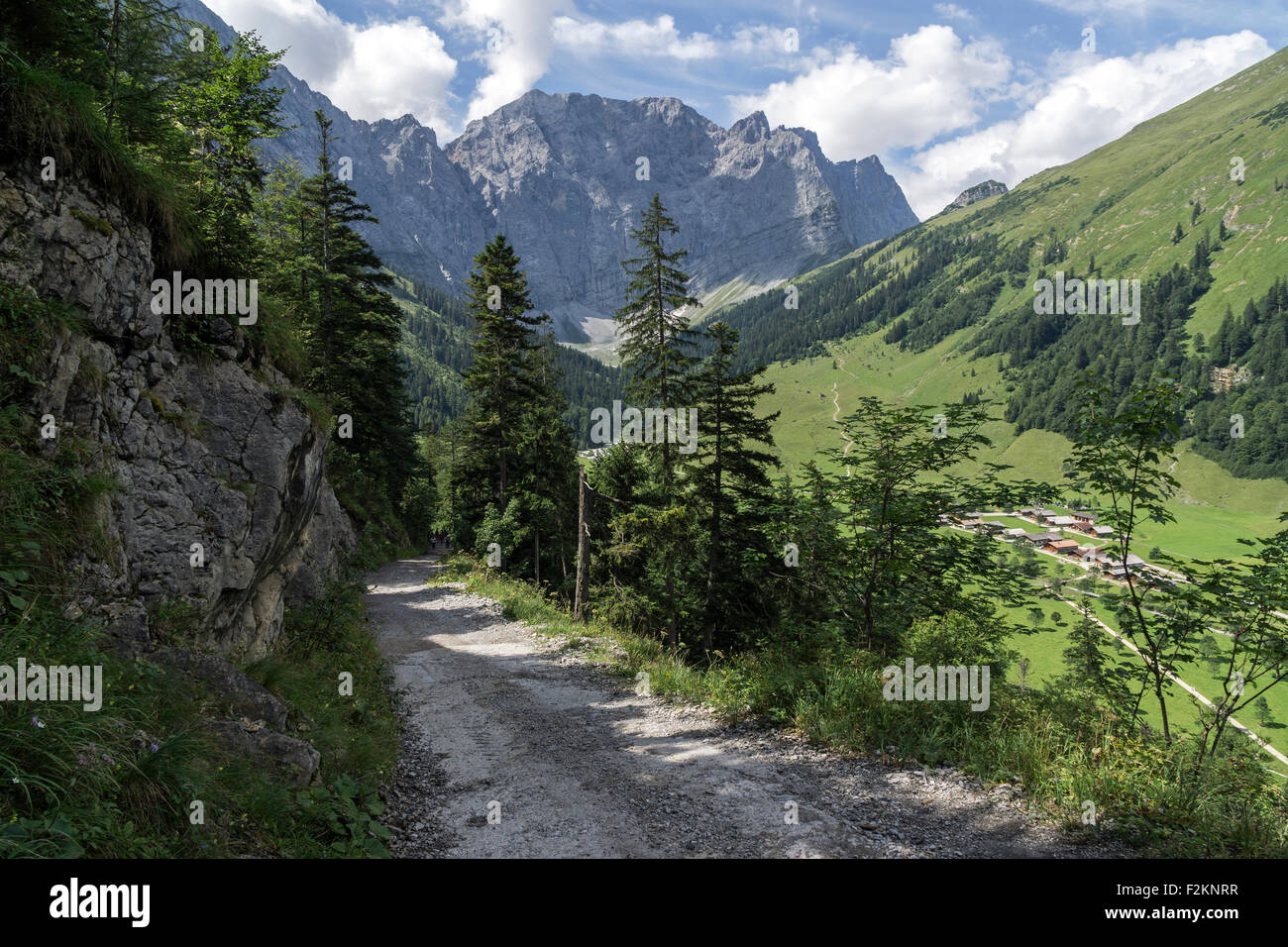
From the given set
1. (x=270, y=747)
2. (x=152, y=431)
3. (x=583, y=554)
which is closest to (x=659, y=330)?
(x=583, y=554)

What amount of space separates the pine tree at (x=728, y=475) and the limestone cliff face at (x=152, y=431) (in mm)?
12324

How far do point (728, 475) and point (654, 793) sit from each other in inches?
545

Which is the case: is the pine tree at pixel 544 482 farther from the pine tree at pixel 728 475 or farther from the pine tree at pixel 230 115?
the pine tree at pixel 230 115

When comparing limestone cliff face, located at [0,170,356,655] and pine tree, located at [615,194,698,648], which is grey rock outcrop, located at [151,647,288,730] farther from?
pine tree, located at [615,194,698,648]

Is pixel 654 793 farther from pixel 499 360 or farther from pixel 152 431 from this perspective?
pixel 499 360

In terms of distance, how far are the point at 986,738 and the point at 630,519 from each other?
12.9m

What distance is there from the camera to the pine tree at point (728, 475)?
62.3ft

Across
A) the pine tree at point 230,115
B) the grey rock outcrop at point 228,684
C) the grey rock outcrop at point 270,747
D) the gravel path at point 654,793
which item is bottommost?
the gravel path at point 654,793

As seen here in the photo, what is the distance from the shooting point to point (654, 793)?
24.6ft

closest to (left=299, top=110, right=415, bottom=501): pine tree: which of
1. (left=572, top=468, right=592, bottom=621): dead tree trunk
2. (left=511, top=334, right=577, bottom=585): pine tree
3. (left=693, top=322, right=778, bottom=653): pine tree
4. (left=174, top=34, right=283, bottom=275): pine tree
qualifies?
(left=511, top=334, right=577, bottom=585): pine tree

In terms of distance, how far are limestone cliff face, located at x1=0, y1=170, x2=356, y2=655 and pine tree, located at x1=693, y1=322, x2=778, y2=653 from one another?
12324 millimetres

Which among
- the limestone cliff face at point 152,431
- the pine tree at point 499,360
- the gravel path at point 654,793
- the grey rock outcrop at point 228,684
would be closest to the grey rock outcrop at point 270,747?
the grey rock outcrop at point 228,684

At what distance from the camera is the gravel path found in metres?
6.11
